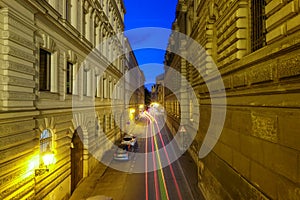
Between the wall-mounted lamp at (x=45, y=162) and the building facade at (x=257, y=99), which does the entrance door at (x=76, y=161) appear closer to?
the wall-mounted lamp at (x=45, y=162)

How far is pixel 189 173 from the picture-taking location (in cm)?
1831

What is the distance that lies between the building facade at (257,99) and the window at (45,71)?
306 inches

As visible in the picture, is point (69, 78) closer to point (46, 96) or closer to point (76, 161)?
point (46, 96)

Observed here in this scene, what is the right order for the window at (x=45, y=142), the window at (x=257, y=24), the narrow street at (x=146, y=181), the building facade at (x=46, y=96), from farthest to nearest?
the narrow street at (x=146, y=181) → the window at (x=45, y=142) → the building facade at (x=46, y=96) → the window at (x=257, y=24)

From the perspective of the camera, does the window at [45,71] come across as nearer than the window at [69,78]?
Yes

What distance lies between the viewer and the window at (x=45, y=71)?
34.9 feet

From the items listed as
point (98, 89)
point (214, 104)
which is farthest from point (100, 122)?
point (214, 104)

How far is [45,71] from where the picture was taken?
36.3 feet

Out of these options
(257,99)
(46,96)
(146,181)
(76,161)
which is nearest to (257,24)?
(257,99)

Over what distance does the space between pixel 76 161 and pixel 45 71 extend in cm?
740

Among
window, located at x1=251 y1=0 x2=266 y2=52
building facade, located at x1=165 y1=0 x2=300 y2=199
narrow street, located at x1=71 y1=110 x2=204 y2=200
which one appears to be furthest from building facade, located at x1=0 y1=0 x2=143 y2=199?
window, located at x1=251 y1=0 x2=266 y2=52

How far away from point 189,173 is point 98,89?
10480 mm

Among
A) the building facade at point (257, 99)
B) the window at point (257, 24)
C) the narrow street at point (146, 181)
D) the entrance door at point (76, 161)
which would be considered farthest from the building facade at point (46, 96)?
the window at point (257, 24)

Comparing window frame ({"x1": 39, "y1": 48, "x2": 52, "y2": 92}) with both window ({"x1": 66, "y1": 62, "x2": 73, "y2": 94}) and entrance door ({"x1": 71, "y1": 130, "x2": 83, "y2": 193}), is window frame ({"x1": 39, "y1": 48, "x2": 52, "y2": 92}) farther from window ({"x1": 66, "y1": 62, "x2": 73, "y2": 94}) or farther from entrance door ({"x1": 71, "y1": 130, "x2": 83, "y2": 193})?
entrance door ({"x1": 71, "y1": 130, "x2": 83, "y2": 193})
